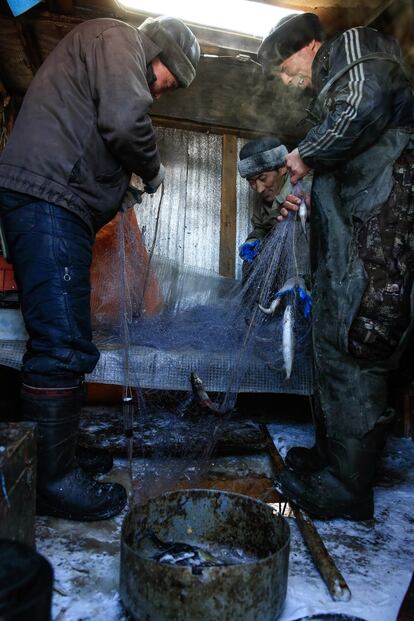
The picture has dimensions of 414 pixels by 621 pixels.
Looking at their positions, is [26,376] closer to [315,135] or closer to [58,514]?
[58,514]


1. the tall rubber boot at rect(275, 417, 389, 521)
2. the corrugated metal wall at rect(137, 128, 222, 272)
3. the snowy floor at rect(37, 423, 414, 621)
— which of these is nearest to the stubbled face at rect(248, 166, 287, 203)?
the corrugated metal wall at rect(137, 128, 222, 272)

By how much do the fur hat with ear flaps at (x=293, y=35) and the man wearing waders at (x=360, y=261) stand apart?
445mm

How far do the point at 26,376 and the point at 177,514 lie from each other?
99cm

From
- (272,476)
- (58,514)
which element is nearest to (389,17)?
(272,476)

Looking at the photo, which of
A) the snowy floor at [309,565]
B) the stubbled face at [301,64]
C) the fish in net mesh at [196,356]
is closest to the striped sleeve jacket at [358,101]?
the stubbled face at [301,64]

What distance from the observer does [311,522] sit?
7.55 ft

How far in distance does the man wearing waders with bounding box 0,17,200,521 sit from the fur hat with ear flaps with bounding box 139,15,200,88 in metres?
0.29

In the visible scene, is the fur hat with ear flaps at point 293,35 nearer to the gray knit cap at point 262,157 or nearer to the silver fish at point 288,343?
the silver fish at point 288,343

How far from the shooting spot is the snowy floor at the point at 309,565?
171 centimetres

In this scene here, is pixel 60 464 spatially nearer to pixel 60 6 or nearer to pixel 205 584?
pixel 205 584

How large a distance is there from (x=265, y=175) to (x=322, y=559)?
436 cm

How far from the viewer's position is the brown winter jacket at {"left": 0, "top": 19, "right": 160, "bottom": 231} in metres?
2.31

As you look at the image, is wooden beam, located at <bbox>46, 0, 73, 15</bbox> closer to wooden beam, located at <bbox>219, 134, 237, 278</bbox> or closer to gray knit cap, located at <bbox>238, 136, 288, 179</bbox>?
gray knit cap, located at <bbox>238, 136, 288, 179</bbox>

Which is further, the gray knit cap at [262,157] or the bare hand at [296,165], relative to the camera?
the gray knit cap at [262,157]
